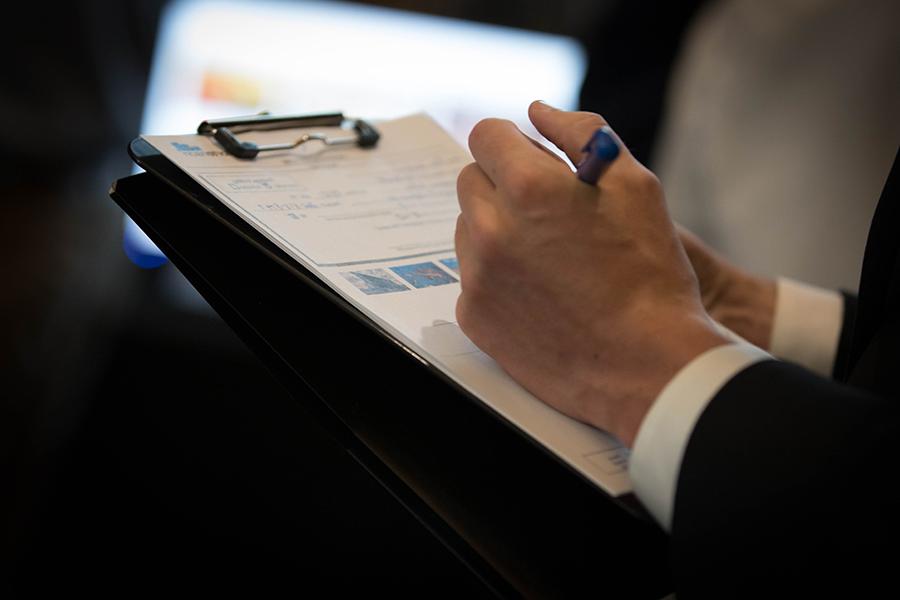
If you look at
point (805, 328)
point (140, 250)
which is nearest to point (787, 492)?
point (805, 328)

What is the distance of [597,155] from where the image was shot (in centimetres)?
41

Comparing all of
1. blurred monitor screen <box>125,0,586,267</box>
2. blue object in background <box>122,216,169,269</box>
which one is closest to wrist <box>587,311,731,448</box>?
blurred monitor screen <box>125,0,586,267</box>

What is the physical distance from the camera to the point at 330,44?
5.05 feet

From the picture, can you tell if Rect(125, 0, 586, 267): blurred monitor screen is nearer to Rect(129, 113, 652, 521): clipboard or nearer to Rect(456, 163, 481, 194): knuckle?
Rect(129, 113, 652, 521): clipboard

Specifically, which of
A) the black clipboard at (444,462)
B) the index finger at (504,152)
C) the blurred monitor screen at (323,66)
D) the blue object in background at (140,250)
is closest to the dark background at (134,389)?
the blue object in background at (140,250)

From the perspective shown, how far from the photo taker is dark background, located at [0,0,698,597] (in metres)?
1.10

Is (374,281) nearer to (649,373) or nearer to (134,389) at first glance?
(649,373)

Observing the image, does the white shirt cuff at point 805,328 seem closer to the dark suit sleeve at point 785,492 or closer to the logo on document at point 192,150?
the dark suit sleeve at point 785,492

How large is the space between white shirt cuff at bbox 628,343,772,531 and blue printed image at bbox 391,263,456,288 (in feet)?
0.55

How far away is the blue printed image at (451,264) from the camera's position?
0.54m

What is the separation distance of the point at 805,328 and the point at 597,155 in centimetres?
49

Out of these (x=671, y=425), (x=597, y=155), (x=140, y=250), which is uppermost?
(x=597, y=155)

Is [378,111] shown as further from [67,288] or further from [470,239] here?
[470,239]

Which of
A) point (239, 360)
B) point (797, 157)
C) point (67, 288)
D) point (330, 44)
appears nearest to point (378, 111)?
point (330, 44)
